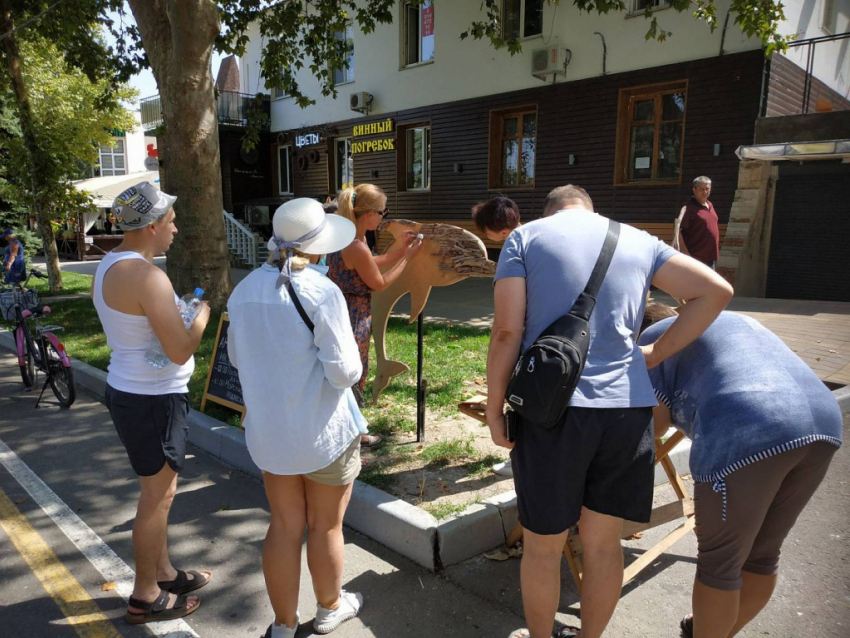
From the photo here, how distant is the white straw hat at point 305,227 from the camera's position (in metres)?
2.38

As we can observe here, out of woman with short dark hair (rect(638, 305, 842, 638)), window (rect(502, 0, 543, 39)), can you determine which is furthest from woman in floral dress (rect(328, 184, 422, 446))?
window (rect(502, 0, 543, 39))

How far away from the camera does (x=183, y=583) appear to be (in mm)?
2994

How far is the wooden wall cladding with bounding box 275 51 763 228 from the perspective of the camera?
11672 millimetres

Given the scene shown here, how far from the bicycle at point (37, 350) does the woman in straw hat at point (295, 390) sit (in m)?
4.71

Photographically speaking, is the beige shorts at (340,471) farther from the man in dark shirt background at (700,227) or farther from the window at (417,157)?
the window at (417,157)

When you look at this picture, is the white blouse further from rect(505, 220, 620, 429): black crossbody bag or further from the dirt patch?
the dirt patch

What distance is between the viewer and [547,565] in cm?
223

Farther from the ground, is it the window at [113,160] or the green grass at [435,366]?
the window at [113,160]

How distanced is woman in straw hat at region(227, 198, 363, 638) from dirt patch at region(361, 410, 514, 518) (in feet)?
3.61

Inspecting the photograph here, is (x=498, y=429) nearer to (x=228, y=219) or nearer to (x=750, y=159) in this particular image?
(x=750, y=159)

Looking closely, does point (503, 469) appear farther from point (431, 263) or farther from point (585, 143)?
point (585, 143)

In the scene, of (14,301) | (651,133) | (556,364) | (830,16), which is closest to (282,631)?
(556,364)

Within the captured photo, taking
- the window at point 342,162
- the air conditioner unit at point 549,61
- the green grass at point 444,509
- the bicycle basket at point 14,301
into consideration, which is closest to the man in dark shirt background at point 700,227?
the air conditioner unit at point 549,61

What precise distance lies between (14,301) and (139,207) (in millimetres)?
5590
